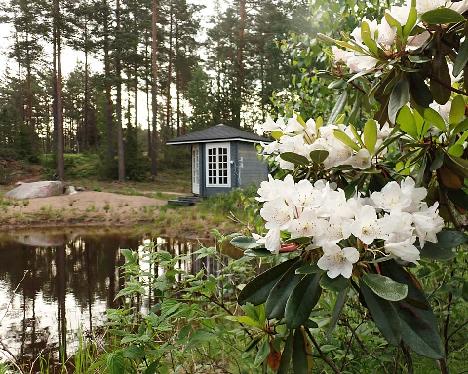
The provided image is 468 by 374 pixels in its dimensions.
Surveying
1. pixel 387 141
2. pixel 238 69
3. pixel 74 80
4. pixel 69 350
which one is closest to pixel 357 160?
pixel 387 141

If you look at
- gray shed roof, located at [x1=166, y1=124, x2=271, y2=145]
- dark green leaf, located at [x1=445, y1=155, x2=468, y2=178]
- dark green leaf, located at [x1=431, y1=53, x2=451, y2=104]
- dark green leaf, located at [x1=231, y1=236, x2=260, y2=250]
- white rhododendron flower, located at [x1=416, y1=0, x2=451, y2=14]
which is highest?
gray shed roof, located at [x1=166, y1=124, x2=271, y2=145]

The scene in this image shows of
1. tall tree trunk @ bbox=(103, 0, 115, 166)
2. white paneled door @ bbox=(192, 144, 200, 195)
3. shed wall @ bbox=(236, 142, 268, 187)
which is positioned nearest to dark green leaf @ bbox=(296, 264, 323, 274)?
shed wall @ bbox=(236, 142, 268, 187)

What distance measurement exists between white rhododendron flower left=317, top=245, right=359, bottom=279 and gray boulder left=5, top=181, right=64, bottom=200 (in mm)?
14282

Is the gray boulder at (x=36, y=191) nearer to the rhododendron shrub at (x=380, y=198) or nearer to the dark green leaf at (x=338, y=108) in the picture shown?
the dark green leaf at (x=338, y=108)

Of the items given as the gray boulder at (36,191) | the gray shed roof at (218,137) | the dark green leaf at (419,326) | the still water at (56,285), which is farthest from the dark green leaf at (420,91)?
the gray boulder at (36,191)

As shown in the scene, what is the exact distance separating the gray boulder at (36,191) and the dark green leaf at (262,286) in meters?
14.1

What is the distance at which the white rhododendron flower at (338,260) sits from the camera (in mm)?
673

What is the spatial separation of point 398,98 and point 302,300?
1.37 feet

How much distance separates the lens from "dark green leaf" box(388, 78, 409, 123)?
0.82 meters

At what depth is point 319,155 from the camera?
2.92ft

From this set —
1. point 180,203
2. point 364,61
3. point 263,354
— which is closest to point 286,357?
point 263,354

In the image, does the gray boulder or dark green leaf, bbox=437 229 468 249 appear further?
A: the gray boulder

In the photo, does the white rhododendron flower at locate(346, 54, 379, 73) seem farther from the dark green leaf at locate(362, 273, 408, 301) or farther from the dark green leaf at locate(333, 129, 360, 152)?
the dark green leaf at locate(362, 273, 408, 301)

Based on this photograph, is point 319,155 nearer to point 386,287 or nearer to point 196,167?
point 386,287
